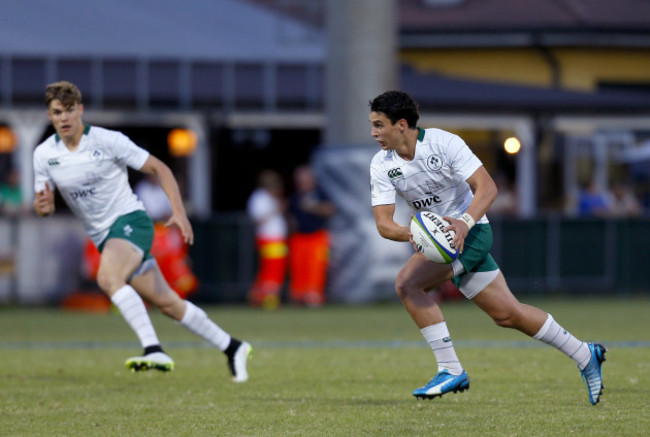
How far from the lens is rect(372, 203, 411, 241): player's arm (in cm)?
754

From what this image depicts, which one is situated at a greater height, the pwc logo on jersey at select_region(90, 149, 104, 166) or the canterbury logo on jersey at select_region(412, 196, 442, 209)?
the pwc logo on jersey at select_region(90, 149, 104, 166)

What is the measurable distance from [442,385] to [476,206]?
1.13 meters

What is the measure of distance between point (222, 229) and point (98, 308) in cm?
235

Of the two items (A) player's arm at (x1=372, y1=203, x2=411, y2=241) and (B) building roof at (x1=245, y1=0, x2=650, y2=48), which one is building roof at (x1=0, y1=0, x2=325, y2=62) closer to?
(B) building roof at (x1=245, y1=0, x2=650, y2=48)

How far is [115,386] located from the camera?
30.8 feet

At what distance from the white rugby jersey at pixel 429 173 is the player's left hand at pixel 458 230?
377mm

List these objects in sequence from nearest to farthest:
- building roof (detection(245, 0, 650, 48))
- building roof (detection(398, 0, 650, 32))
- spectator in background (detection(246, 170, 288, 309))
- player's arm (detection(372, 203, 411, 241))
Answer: player's arm (detection(372, 203, 411, 241)) → spectator in background (detection(246, 170, 288, 309)) → building roof (detection(245, 0, 650, 48)) → building roof (detection(398, 0, 650, 32))

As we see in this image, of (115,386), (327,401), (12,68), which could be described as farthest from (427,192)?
(12,68)

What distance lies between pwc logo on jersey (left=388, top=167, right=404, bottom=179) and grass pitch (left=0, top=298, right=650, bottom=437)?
1.45m

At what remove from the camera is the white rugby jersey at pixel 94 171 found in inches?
364

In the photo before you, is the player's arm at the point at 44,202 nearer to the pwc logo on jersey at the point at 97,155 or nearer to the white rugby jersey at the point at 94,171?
the white rugby jersey at the point at 94,171

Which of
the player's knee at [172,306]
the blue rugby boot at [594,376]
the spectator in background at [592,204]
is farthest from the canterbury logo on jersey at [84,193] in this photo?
the spectator in background at [592,204]

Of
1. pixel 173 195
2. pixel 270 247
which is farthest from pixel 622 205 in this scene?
pixel 173 195

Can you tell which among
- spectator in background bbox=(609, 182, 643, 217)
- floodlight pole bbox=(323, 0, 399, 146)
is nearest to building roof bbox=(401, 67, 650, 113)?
spectator in background bbox=(609, 182, 643, 217)
